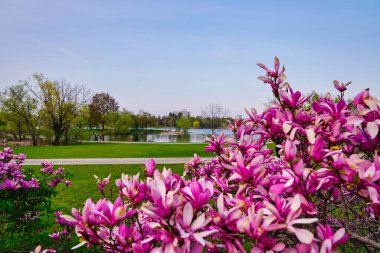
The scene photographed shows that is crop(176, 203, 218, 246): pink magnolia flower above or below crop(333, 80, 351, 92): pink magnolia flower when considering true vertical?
below

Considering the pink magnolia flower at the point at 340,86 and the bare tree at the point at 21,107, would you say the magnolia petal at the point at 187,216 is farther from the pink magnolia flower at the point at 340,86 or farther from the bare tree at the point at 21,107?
the bare tree at the point at 21,107

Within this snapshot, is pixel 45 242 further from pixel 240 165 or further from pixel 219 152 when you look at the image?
pixel 240 165

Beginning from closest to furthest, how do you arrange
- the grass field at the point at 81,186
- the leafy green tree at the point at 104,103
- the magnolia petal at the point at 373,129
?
the magnolia petal at the point at 373,129
the grass field at the point at 81,186
the leafy green tree at the point at 104,103

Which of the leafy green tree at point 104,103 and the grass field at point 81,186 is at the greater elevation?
the leafy green tree at point 104,103

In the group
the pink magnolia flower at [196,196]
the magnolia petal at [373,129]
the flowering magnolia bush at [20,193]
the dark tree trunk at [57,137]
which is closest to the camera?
the pink magnolia flower at [196,196]

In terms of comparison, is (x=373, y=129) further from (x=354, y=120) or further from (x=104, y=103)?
(x=104, y=103)

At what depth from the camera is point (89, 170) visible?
42.7ft

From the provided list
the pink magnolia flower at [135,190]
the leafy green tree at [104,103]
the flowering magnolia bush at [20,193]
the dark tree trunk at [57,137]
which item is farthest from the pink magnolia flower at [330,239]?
the leafy green tree at [104,103]

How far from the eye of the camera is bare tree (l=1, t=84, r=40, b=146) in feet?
125

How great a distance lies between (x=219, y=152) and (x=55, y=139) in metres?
39.3

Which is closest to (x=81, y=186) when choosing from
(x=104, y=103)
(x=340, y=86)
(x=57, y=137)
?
(x=340, y=86)

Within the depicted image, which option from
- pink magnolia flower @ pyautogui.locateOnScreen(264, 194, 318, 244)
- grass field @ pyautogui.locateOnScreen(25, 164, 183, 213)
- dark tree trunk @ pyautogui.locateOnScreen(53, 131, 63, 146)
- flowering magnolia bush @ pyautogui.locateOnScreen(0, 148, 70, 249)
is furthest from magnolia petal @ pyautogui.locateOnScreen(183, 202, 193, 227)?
dark tree trunk @ pyautogui.locateOnScreen(53, 131, 63, 146)

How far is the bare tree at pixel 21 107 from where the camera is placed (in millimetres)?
38094

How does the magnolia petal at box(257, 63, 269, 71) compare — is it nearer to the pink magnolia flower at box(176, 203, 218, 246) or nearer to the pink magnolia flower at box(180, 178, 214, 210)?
the pink magnolia flower at box(180, 178, 214, 210)
